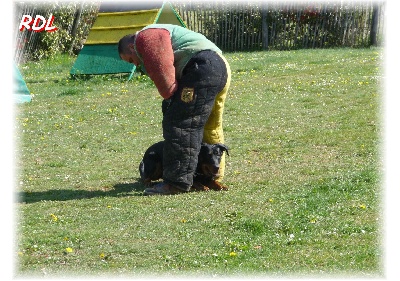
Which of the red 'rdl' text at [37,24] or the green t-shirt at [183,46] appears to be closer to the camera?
the green t-shirt at [183,46]

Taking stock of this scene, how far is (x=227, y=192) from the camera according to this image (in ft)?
28.0

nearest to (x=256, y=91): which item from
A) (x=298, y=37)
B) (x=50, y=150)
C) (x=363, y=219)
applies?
(x=50, y=150)

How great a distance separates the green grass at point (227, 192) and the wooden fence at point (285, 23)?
28.5 ft

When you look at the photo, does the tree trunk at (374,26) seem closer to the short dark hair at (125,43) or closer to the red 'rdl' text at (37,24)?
the red 'rdl' text at (37,24)

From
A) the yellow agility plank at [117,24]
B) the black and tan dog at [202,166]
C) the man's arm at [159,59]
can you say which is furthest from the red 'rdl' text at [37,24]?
the man's arm at [159,59]

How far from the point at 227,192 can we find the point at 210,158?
1.43 ft

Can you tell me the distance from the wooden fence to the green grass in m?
8.68

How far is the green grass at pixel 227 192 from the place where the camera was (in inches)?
243

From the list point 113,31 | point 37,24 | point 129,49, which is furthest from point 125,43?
point 37,24

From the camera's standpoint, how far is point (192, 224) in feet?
23.6

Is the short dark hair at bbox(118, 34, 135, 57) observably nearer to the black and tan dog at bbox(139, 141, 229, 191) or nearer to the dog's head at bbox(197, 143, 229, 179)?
the black and tan dog at bbox(139, 141, 229, 191)

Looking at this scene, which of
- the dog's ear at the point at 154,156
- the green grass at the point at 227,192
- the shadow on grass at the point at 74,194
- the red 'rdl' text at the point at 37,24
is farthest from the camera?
the red 'rdl' text at the point at 37,24

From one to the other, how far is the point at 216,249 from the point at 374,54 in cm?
1521

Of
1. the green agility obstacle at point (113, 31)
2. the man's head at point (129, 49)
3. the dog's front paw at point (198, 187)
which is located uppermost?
the man's head at point (129, 49)
